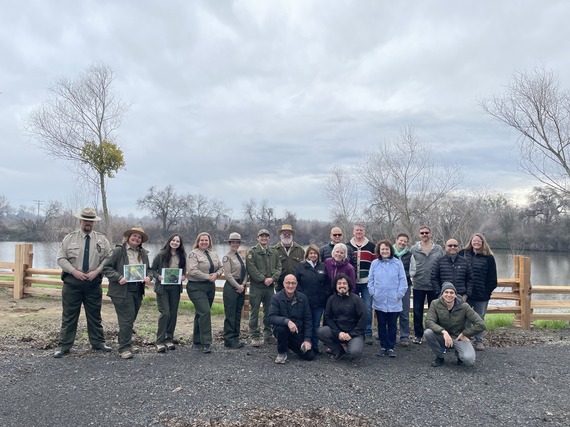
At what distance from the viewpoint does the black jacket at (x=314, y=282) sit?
6285mm

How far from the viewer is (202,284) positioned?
6270mm

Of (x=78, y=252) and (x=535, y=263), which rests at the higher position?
(x=78, y=252)

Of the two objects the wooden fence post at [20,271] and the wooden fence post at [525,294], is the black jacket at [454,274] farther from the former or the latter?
the wooden fence post at [20,271]

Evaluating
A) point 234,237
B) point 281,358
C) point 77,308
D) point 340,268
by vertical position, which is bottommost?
point 281,358

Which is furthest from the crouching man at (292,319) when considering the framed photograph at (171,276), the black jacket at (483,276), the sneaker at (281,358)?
the black jacket at (483,276)

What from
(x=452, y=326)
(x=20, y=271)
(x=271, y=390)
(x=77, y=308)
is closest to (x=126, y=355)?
(x=77, y=308)

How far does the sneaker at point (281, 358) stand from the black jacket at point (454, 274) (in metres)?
2.61

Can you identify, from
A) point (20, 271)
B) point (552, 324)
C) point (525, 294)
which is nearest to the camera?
point (525, 294)

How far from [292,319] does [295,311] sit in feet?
0.39

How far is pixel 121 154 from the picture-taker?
12344mm

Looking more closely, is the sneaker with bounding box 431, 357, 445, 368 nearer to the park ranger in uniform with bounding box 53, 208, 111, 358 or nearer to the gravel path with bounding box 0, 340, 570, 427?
the gravel path with bounding box 0, 340, 570, 427

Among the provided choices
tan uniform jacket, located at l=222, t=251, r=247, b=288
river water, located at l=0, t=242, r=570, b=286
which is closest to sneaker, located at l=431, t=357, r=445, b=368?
tan uniform jacket, located at l=222, t=251, r=247, b=288

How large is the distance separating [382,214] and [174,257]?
13.4 m

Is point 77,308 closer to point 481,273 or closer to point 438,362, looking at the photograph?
point 438,362
